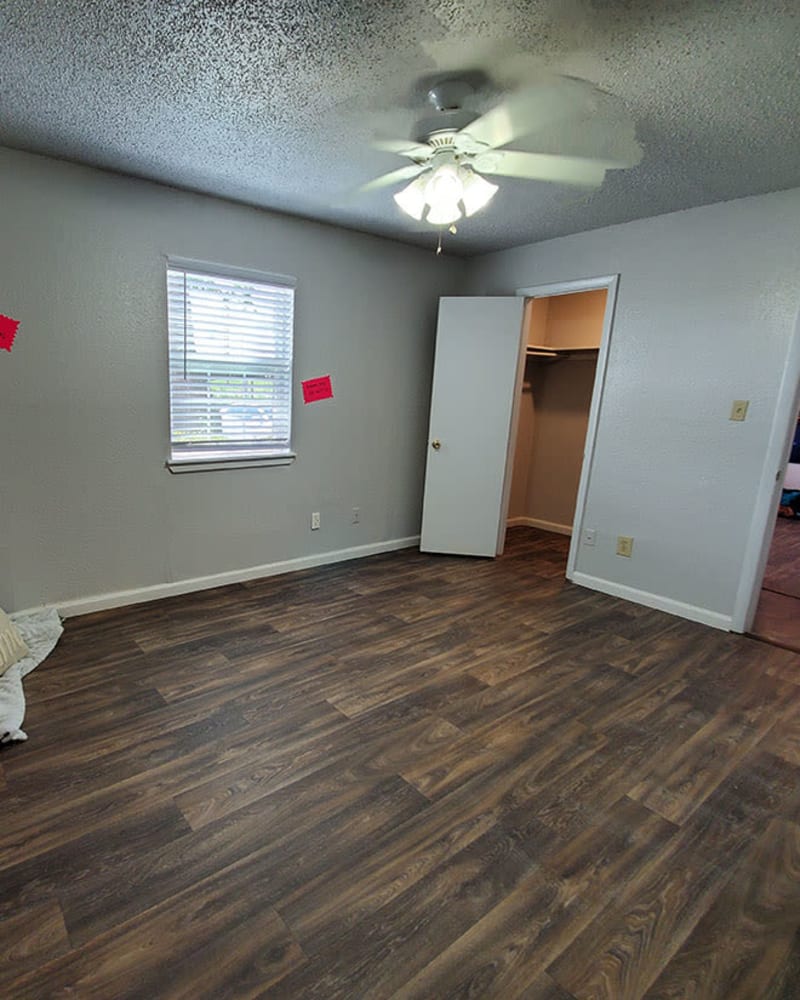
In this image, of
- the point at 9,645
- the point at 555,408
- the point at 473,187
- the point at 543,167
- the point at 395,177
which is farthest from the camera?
the point at 555,408

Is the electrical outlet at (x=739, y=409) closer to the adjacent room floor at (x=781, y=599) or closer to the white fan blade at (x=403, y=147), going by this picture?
the adjacent room floor at (x=781, y=599)

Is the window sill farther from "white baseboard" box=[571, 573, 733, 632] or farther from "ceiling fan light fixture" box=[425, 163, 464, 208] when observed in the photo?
"white baseboard" box=[571, 573, 733, 632]

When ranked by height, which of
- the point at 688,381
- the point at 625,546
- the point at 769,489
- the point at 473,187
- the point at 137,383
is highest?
the point at 473,187

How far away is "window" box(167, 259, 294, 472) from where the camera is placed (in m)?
3.00

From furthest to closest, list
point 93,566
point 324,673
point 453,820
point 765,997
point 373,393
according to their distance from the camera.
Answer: point 373,393 < point 93,566 < point 324,673 < point 453,820 < point 765,997

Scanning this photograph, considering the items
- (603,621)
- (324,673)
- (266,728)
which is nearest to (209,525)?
(324,673)

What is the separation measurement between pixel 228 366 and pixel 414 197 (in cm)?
154

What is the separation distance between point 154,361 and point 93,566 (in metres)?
1.19

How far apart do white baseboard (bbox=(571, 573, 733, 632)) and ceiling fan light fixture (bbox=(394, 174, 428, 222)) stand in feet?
8.58

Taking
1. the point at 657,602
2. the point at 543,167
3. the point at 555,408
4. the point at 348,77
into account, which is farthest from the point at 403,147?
the point at 555,408

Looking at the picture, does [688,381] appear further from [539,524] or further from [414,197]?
[539,524]

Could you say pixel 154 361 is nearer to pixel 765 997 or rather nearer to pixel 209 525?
pixel 209 525

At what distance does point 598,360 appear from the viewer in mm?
3500

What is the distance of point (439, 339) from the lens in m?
4.02
